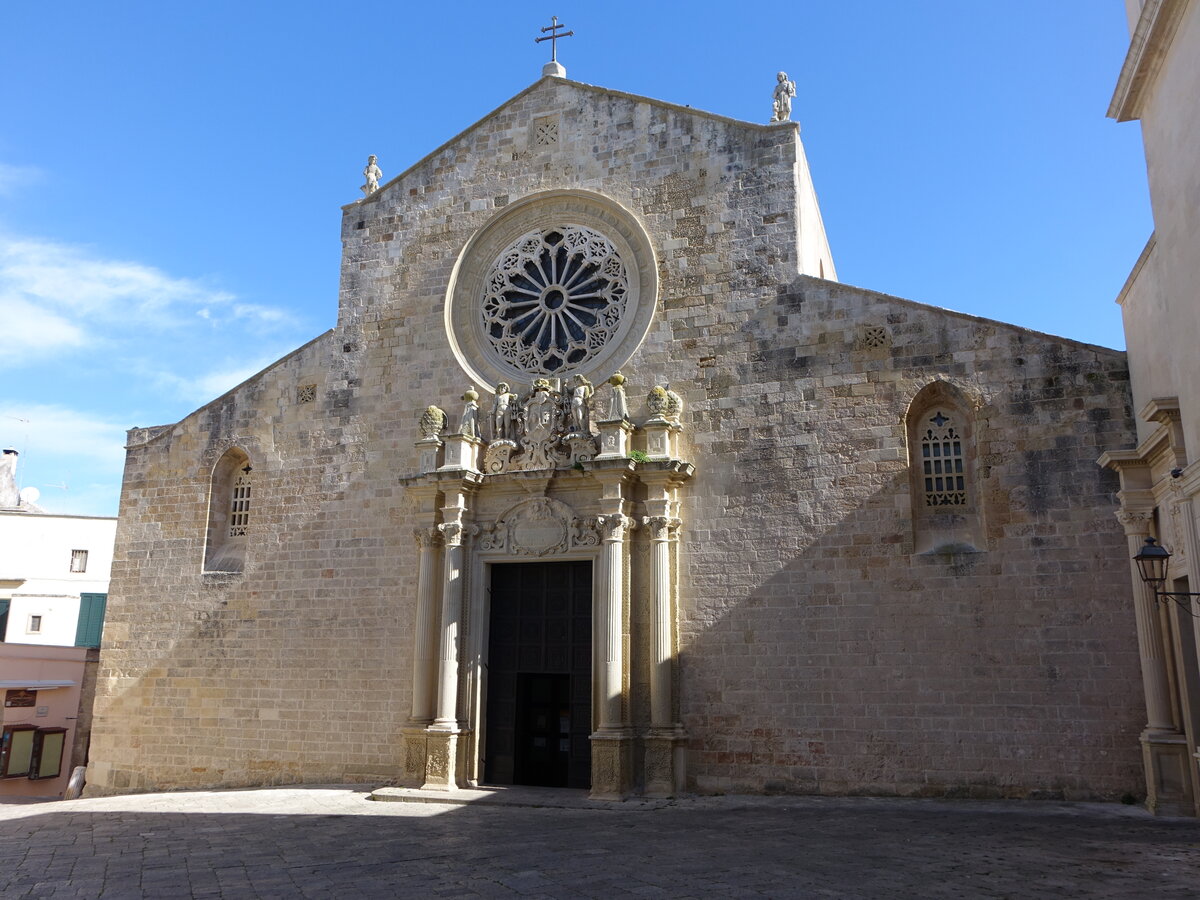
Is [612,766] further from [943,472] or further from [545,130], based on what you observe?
[545,130]

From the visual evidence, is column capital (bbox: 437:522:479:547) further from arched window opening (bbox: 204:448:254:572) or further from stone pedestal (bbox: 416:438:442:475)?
arched window opening (bbox: 204:448:254:572)

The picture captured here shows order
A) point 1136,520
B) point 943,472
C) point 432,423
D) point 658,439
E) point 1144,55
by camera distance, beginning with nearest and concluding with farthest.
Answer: point 1144,55
point 1136,520
point 943,472
point 658,439
point 432,423

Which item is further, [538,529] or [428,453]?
[428,453]

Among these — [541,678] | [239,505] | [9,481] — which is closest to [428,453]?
[541,678]

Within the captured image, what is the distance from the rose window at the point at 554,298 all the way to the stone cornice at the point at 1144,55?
6934 mm

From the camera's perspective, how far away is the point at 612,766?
479 inches

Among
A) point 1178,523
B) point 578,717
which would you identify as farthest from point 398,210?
point 1178,523

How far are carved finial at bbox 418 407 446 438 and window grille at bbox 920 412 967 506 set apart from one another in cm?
685

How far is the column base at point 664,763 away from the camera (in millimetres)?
12273

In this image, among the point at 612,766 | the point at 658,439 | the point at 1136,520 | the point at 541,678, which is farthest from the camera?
the point at 541,678

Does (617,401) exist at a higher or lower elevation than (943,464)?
higher

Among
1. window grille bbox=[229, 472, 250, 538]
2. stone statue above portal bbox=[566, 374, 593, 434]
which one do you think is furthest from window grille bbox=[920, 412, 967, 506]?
window grille bbox=[229, 472, 250, 538]

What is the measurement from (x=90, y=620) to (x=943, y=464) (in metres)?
22.1

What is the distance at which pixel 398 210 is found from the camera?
16328 millimetres
